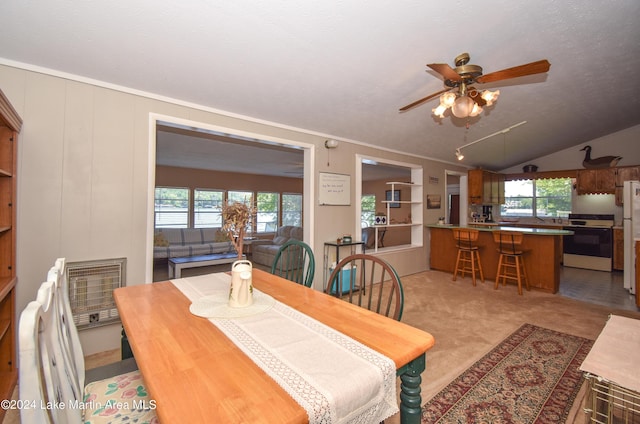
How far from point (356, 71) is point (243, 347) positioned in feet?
8.14

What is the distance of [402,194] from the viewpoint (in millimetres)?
8758

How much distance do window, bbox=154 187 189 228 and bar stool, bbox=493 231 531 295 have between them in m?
7.12

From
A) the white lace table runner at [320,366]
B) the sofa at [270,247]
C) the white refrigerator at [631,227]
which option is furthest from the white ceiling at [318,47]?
the sofa at [270,247]

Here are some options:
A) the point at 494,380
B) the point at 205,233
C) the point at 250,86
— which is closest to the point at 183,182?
the point at 205,233

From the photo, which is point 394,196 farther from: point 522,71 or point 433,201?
point 522,71

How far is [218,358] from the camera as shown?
3.01 ft

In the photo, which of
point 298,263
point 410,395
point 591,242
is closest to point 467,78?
point 298,263

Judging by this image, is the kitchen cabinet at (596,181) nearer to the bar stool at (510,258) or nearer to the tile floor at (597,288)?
the tile floor at (597,288)

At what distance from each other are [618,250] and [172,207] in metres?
10.1

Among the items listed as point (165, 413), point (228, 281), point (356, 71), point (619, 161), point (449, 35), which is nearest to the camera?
point (165, 413)

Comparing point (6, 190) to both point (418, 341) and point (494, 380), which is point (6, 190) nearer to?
point (418, 341)

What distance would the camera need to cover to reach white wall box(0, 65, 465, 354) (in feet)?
6.95

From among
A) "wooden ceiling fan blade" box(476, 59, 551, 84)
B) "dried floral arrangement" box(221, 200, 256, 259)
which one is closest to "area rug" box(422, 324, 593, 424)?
"dried floral arrangement" box(221, 200, 256, 259)

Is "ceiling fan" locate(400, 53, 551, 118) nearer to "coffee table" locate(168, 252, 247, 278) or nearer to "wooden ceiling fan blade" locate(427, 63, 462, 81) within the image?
"wooden ceiling fan blade" locate(427, 63, 462, 81)
